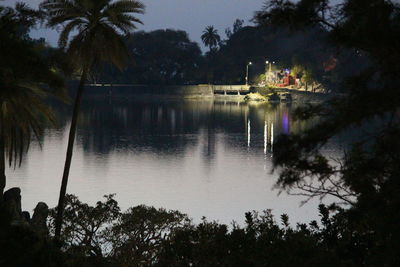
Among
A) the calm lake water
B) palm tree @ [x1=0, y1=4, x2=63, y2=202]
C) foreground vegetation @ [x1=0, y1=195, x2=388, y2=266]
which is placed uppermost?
palm tree @ [x1=0, y1=4, x2=63, y2=202]

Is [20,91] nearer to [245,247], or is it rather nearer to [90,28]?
[90,28]

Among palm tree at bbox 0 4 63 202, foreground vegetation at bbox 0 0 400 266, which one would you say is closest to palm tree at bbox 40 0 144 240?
palm tree at bbox 0 4 63 202

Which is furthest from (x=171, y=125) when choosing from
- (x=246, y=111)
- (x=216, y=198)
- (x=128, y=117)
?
(x=216, y=198)

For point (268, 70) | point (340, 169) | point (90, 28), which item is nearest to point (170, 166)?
point (90, 28)

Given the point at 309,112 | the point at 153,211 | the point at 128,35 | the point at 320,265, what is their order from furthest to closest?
the point at 128,35
the point at 153,211
the point at 320,265
the point at 309,112

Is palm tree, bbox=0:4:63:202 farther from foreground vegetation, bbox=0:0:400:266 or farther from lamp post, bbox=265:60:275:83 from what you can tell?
lamp post, bbox=265:60:275:83

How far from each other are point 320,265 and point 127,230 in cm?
1430

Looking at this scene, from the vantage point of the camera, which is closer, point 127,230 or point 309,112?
point 309,112

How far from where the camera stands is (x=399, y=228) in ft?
37.6

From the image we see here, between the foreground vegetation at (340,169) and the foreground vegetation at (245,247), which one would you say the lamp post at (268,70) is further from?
the foreground vegetation at (245,247)

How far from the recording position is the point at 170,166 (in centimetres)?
7594

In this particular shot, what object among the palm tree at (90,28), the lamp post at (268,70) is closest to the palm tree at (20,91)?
the palm tree at (90,28)

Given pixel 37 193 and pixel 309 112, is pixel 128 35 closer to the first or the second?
pixel 309 112

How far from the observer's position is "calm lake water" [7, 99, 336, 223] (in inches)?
2192
